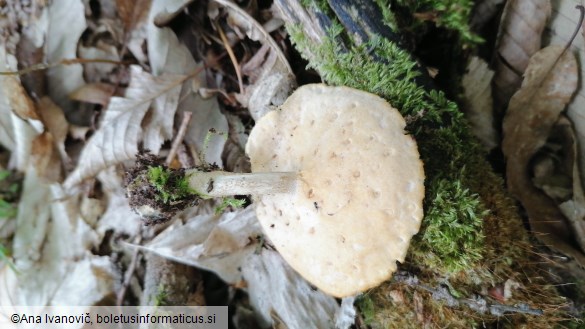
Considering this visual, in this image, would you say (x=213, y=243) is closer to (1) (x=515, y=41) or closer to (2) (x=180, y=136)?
(2) (x=180, y=136)

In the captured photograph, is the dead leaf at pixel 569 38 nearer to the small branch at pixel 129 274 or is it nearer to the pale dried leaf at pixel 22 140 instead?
the small branch at pixel 129 274

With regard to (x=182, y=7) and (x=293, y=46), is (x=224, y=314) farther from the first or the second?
(x=182, y=7)

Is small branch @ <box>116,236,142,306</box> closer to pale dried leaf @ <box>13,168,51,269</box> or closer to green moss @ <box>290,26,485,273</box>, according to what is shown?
pale dried leaf @ <box>13,168,51,269</box>

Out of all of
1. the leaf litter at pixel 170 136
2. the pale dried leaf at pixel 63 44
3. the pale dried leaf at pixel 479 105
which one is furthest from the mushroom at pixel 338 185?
the pale dried leaf at pixel 63 44

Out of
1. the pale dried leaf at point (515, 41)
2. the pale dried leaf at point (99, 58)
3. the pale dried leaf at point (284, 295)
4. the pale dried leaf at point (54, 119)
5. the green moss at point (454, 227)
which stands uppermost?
the pale dried leaf at point (515, 41)

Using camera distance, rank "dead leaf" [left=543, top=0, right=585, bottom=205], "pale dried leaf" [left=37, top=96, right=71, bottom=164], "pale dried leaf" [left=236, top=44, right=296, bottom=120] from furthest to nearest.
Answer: "pale dried leaf" [left=37, top=96, right=71, bottom=164]
"pale dried leaf" [left=236, top=44, right=296, bottom=120]
"dead leaf" [left=543, top=0, right=585, bottom=205]

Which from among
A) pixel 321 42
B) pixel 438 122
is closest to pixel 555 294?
pixel 438 122

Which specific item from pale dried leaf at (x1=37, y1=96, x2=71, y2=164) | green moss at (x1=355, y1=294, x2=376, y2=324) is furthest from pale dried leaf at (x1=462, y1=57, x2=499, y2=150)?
pale dried leaf at (x1=37, y1=96, x2=71, y2=164)
